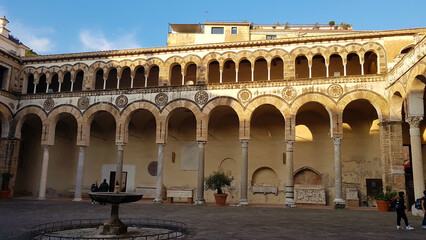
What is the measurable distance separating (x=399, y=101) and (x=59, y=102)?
1871cm

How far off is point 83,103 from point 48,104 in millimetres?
2421

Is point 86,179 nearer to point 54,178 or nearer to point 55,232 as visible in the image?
point 54,178

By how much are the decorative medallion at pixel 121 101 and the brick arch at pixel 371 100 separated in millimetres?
11649

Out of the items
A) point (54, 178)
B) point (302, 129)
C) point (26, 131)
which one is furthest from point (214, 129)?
point (26, 131)

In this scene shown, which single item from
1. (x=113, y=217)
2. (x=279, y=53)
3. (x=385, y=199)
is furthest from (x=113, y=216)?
(x=279, y=53)

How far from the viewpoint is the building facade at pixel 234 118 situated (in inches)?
686

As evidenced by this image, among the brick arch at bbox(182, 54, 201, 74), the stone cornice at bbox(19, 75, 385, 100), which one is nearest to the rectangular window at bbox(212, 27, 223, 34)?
the brick arch at bbox(182, 54, 201, 74)

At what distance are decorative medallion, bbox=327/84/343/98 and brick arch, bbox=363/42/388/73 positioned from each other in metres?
2.16

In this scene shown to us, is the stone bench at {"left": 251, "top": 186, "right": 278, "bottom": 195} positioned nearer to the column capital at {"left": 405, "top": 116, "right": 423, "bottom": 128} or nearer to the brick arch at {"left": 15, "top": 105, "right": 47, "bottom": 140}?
the column capital at {"left": 405, "top": 116, "right": 423, "bottom": 128}

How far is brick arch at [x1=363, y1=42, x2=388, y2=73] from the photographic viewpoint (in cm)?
1733

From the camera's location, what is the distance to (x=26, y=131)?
82.2 ft

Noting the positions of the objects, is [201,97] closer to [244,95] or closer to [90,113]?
[244,95]

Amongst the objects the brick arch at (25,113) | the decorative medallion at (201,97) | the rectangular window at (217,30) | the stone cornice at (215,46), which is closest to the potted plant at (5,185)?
the brick arch at (25,113)

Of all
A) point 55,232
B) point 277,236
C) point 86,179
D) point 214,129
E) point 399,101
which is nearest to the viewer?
point 277,236
